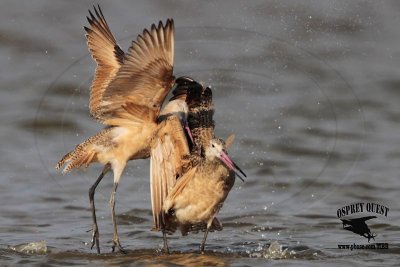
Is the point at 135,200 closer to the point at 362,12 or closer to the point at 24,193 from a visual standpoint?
the point at 24,193

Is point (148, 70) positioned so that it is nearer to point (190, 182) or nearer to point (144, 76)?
point (144, 76)

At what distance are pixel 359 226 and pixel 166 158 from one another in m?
2.02

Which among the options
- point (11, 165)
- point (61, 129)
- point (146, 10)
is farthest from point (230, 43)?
point (11, 165)

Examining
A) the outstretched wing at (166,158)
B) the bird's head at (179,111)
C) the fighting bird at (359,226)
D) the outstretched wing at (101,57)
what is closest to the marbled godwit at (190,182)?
the outstretched wing at (166,158)

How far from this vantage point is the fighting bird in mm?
8867

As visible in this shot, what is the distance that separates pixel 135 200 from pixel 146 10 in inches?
217

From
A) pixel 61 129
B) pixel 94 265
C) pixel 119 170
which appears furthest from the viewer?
pixel 61 129

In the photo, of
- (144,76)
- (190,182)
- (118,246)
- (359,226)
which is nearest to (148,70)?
(144,76)

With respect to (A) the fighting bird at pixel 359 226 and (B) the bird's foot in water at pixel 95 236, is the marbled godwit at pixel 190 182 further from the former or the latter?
(A) the fighting bird at pixel 359 226

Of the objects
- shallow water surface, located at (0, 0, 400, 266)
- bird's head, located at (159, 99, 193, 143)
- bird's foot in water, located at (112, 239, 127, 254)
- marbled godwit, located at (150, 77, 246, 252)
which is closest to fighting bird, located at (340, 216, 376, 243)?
shallow water surface, located at (0, 0, 400, 266)

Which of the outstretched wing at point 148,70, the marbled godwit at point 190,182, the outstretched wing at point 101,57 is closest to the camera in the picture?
the outstretched wing at point 148,70

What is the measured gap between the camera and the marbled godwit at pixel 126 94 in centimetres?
801

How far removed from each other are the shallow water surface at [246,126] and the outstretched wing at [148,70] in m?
1.30

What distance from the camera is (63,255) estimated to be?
321 inches
